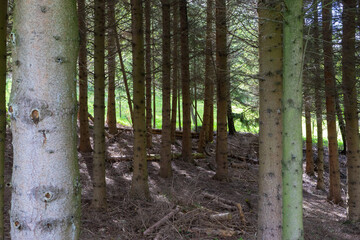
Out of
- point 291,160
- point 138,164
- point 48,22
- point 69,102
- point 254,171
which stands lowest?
point 254,171

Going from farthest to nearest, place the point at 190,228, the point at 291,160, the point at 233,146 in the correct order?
the point at 233,146
the point at 190,228
the point at 291,160

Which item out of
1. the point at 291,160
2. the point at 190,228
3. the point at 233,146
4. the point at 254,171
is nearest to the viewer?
the point at 291,160

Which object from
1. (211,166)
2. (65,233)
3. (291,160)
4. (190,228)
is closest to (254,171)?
(211,166)

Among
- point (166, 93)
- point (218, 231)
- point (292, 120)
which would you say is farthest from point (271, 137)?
point (166, 93)

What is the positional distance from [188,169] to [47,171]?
34.4ft

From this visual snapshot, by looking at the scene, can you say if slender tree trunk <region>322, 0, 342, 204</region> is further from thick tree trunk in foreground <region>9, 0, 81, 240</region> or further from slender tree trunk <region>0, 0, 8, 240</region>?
thick tree trunk in foreground <region>9, 0, 81, 240</region>

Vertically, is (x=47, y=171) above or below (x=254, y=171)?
above

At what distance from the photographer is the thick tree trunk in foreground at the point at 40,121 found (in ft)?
4.88

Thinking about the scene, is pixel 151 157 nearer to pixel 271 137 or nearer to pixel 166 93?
pixel 166 93

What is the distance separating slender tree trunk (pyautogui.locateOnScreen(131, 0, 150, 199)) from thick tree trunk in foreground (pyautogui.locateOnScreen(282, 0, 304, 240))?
4851mm

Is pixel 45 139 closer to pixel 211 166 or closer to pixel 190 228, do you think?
pixel 190 228

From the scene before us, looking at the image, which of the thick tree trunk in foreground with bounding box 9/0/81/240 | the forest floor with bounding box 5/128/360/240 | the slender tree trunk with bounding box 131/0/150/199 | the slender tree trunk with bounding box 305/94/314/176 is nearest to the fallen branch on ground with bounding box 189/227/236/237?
the forest floor with bounding box 5/128/360/240

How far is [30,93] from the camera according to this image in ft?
4.88

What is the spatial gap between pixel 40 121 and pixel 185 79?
1025cm
